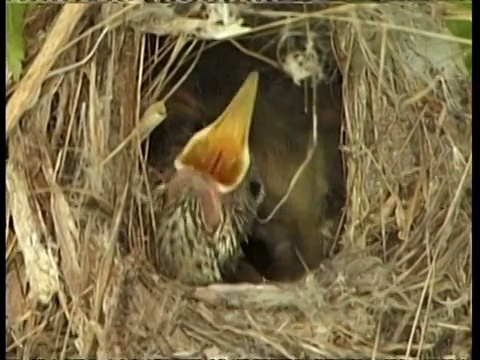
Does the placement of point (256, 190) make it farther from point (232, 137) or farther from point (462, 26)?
point (462, 26)

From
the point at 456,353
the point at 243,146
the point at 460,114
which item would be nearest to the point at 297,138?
the point at 243,146

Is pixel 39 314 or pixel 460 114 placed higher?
pixel 460 114

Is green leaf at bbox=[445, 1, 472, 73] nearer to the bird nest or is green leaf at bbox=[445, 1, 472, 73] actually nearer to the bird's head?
the bird nest

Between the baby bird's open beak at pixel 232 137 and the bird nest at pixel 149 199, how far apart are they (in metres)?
0.05

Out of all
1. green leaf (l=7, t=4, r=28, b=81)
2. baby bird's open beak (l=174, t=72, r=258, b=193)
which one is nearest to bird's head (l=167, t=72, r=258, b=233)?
baby bird's open beak (l=174, t=72, r=258, b=193)

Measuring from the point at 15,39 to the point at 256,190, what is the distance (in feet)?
1.06

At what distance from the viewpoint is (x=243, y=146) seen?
3.43 ft

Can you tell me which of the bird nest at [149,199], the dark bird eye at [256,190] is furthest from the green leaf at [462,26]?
the dark bird eye at [256,190]

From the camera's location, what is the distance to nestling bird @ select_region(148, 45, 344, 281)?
3.42 ft

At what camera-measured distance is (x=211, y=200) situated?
107 cm

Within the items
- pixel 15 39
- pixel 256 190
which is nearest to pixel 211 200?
pixel 256 190

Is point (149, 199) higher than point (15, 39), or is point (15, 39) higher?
point (15, 39)

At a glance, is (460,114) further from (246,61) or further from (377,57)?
(246,61)

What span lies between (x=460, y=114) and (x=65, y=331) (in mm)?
511
